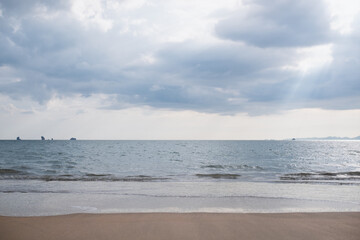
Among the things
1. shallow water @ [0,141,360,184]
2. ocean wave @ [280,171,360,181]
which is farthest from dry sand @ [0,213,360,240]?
ocean wave @ [280,171,360,181]

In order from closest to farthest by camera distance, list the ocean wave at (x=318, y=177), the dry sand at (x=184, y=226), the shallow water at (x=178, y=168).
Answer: the dry sand at (x=184, y=226) < the ocean wave at (x=318, y=177) < the shallow water at (x=178, y=168)

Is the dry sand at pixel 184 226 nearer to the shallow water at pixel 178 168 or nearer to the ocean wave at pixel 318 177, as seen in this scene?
the shallow water at pixel 178 168

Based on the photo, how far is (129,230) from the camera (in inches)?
269

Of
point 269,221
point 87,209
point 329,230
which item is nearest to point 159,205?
point 87,209

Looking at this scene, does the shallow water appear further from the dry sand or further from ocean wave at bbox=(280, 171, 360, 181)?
the dry sand

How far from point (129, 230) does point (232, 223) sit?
A: 9.30ft

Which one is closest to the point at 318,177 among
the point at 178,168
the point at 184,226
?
the point at 178,168

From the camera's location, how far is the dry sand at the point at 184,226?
6543mm

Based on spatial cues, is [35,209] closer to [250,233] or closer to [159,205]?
[159,205]

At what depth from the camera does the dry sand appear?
654 centimetres

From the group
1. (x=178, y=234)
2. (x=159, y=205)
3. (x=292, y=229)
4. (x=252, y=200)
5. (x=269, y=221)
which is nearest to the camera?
(x=178, y=234)

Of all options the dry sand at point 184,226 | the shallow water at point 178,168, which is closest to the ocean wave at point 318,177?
the shallow water at point 178,168

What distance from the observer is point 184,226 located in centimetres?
723

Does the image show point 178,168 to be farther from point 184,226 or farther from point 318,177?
point 184,226
